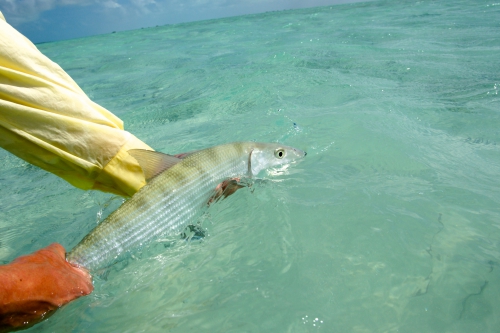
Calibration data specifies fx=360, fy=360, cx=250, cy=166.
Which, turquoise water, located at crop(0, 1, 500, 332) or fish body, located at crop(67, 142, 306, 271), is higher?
fish body, located at crop(67, 142, 306, 271)

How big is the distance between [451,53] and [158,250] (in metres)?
9.16

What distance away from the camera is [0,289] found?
1.79m

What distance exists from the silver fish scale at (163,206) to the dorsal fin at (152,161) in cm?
5

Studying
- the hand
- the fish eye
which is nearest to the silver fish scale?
the hand

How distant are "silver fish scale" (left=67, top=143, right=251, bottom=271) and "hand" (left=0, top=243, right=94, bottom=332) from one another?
16cm

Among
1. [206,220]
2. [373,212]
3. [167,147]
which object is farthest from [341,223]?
[167,147]

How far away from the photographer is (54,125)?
2336 millimetres

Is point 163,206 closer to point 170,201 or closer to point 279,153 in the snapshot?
point 170,201

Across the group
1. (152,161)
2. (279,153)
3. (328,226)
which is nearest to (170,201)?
(152,161)

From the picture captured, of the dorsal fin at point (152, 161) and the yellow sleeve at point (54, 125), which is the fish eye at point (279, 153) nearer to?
the dorsal fin at point (152, 161)

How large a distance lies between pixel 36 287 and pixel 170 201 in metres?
1.00

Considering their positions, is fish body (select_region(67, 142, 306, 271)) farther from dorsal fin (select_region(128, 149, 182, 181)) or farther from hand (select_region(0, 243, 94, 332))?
hand (select_region(0, 243, 94, 332))

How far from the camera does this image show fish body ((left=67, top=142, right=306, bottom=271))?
237 cm

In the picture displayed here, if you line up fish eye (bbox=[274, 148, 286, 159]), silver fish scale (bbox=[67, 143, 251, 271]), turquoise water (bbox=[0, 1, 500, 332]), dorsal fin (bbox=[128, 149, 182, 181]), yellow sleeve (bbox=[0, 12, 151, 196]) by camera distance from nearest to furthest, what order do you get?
turquoise water (bbox=[0, 1, 500, 332])
yellow sleeve (bbox=[0, 12, 151, 196])
silver fish scale (bbox=[67, 143, 251, 271])
dorsal fin (bbox=[128, 149, 182, 181])
fish eye (bbox=[274, 148, 286, 159])
